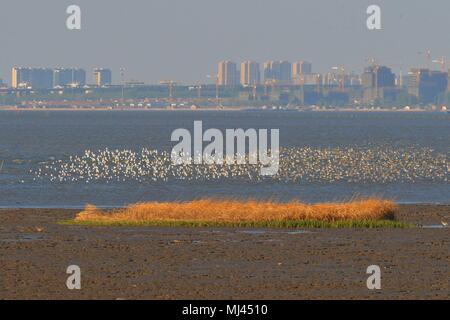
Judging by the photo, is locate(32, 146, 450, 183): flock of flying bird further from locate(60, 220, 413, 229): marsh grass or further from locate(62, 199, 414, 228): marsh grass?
locate(60, 220, 413, 229): marsh grass

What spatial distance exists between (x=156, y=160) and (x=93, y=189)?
3840 centimetres

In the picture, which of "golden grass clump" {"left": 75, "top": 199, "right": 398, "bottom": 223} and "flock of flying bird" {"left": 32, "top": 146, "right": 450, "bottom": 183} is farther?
"flock of flying bird" {"left": 32, "top": 146, "right": 450, "bottom": 183}

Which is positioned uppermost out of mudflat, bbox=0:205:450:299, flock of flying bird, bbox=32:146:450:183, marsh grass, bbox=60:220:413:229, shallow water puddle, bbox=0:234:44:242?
mudflat, bbox=0:205:450:299

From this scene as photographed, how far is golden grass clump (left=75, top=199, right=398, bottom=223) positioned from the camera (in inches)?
1965

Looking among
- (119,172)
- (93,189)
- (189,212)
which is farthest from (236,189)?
(189,212)

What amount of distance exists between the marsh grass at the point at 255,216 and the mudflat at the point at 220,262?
1174 millimetres

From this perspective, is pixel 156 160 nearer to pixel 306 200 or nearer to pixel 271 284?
pixel 306 200

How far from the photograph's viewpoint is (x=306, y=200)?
74188mm

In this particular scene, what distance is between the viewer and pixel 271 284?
33.9 metres

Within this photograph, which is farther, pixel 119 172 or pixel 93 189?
pixel 119 172

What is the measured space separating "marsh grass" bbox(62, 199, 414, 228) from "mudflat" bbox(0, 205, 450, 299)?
1.17m

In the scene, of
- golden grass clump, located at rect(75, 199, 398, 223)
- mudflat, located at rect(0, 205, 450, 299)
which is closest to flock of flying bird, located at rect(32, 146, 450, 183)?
golden grass clump, located at rect(75, 199, 398, 223)
